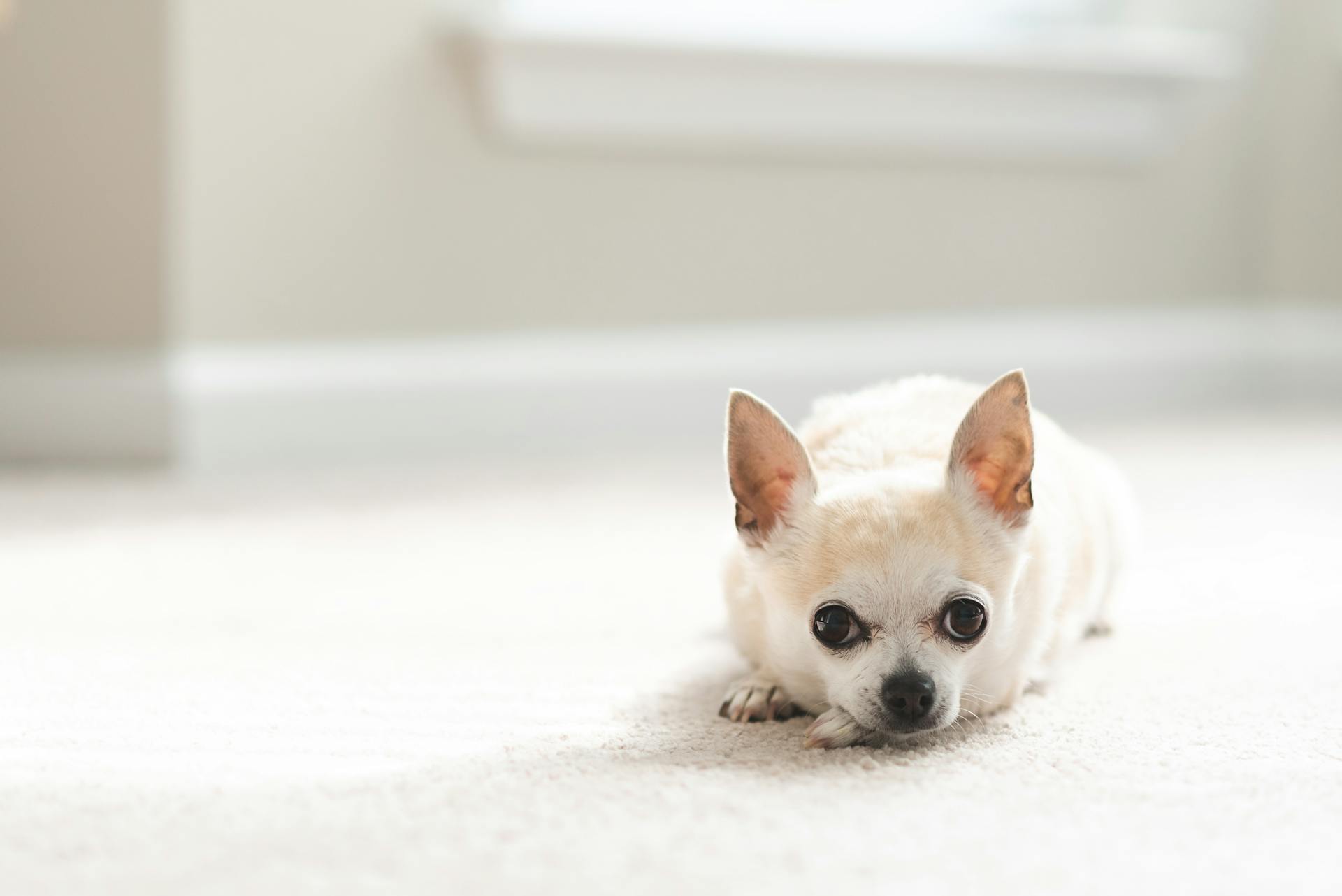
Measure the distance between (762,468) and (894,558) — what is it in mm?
140

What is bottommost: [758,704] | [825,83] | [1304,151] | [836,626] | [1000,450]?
[758,704]

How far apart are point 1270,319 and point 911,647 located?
9.48 ft

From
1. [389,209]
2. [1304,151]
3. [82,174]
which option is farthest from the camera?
[1304,151]

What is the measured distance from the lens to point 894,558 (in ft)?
3.31

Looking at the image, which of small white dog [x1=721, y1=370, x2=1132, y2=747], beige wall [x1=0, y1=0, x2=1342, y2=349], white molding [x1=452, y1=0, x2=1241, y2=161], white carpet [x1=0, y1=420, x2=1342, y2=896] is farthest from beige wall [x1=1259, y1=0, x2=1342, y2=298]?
small white dog [x1=721, y1=370, x2=1132, y2=747]

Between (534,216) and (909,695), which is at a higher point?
(534,216)

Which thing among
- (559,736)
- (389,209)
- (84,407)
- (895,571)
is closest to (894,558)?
(895,571)

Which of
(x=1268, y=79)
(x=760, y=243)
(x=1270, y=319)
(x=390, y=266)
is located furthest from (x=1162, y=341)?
(x=390, y=266)

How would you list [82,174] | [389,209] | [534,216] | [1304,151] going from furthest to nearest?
[1304,151] → [534,216] → [389,209] → [82,174]

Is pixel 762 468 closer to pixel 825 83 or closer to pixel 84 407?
pixel 84 407

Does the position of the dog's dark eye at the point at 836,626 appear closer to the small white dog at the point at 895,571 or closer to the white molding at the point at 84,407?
the small white dog at the point at 895,571

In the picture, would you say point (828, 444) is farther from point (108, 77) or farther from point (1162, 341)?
point (1162, 341)

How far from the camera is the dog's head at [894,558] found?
3.31ft

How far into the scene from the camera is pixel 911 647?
101 centimetres
